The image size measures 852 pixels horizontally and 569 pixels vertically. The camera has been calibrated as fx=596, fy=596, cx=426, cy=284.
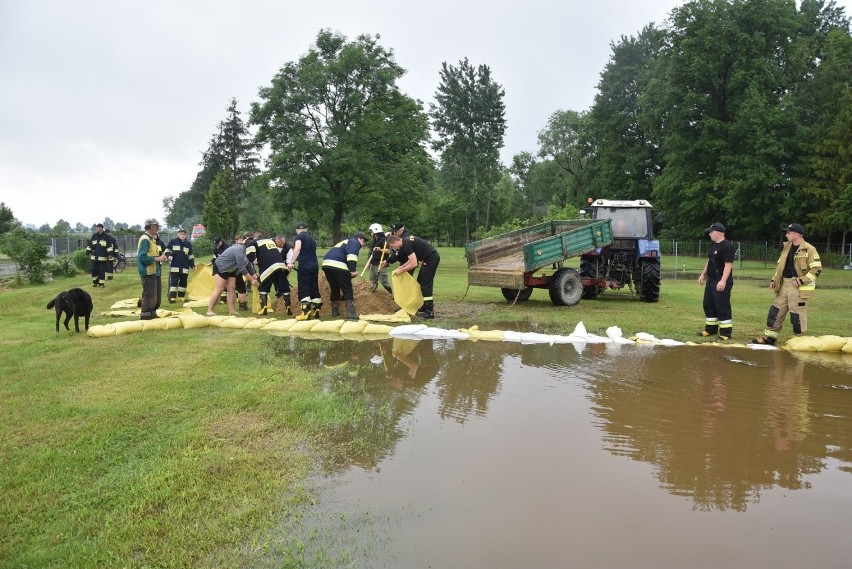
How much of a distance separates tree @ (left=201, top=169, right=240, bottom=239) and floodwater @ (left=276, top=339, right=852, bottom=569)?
43801mm

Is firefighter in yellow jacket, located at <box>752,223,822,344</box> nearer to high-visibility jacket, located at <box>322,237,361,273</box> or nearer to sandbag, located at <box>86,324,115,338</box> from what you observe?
high-visibility jacket, located at <box>322,237,361,273</box>

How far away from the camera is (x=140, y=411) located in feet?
16.4

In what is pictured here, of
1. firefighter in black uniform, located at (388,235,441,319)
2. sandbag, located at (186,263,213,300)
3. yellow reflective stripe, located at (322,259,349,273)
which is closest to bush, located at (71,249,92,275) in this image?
sandbag, located at (186,263,213,300)

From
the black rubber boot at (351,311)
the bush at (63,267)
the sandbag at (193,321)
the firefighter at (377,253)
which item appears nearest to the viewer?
the sandbag at (193,321)

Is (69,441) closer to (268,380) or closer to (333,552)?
(268,380)

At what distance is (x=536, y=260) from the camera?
12008mm

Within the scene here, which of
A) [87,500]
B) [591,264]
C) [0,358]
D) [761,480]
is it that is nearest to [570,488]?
[761,480]

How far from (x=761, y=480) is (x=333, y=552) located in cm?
279

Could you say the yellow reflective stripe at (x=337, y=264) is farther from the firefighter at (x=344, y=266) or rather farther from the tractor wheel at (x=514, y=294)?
the tractor wheel at (x=514, y=294)

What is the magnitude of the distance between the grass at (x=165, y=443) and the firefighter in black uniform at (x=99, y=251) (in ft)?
28.1

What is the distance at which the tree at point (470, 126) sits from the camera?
55.6 m

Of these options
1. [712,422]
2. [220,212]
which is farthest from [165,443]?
[220,212]

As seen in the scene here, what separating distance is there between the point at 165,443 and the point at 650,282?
12.2 metres

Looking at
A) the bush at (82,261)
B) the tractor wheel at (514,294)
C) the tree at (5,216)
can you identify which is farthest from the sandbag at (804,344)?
the tree at (5,216)
